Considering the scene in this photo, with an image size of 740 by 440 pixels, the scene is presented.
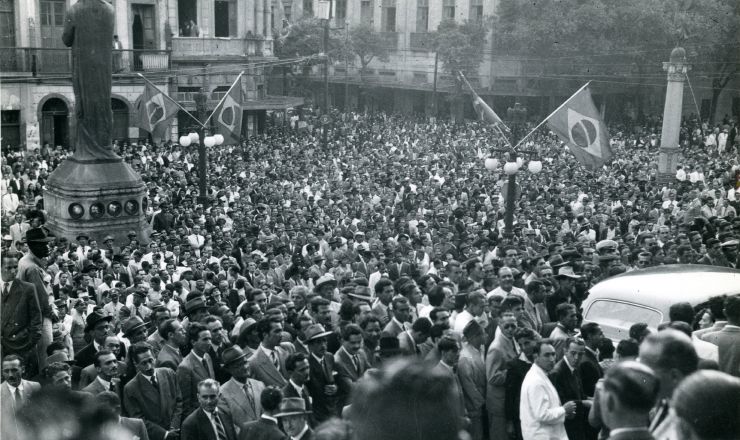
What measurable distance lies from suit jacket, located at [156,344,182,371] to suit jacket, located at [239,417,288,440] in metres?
2.02

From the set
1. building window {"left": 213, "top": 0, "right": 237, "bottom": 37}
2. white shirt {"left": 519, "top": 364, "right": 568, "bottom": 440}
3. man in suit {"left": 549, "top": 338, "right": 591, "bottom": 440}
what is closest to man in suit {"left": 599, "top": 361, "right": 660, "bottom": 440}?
white shirt {"left": 519, "top": 364, "right": 568, "bottom": 440}

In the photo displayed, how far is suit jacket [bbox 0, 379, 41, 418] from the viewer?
5.56 metres

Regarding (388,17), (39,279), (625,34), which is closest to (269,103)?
(625,34)

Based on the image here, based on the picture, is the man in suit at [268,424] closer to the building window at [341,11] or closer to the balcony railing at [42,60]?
the balcony railing at [42,60]

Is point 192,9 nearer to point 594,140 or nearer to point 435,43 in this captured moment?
point 435,43

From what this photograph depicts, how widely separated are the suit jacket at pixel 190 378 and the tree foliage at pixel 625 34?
3463 centimetres

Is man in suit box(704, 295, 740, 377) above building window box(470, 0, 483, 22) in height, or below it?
below

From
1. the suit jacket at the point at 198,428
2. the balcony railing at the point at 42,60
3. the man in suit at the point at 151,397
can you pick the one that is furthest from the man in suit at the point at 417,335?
the balcony railing at the point at 42,60

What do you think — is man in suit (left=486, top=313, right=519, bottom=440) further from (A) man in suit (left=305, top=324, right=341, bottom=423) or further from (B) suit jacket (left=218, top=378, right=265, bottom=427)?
(B) suit jacket (left=218, top=378, right=265, bottom=427)

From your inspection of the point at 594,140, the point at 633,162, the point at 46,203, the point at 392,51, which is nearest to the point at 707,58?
the point at 633,162

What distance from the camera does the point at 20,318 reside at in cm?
786

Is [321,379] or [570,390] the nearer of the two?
[570,390]

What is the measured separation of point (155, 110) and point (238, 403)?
54.3ft

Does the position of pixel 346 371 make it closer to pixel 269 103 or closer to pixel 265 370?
pixel 265 370
